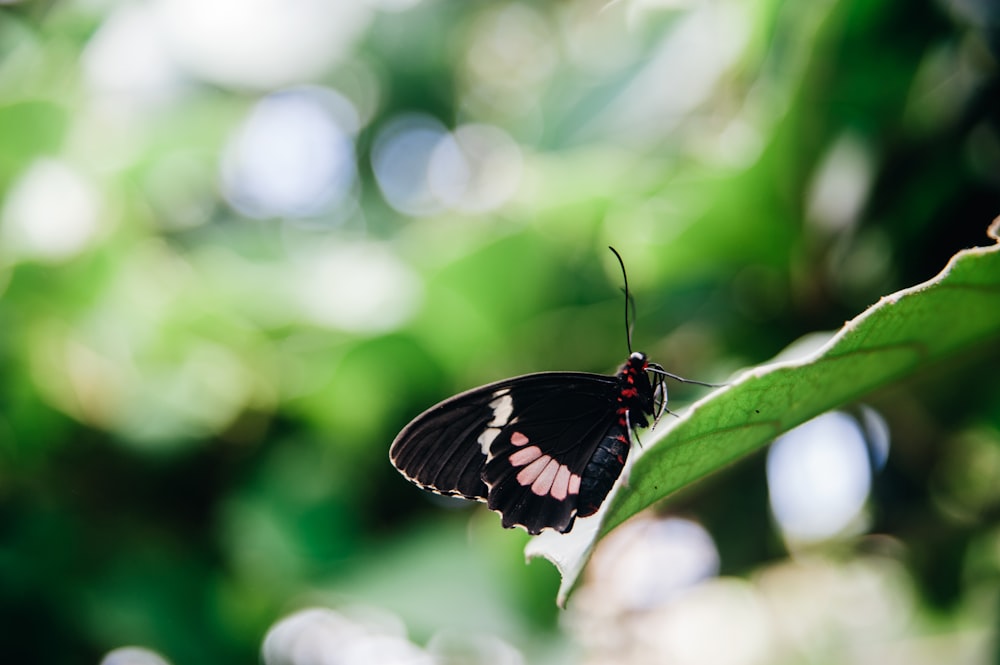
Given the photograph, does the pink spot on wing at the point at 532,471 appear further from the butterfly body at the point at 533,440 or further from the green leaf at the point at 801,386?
the green leaf at the point at 801,386

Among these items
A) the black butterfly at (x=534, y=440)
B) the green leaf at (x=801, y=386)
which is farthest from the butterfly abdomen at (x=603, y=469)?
the green leaf at (x=801, y=386)

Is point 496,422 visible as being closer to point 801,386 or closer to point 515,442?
point 515,442

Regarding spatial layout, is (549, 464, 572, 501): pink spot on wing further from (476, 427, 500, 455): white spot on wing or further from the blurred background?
the blurred background

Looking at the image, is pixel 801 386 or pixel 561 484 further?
pixel 561 484

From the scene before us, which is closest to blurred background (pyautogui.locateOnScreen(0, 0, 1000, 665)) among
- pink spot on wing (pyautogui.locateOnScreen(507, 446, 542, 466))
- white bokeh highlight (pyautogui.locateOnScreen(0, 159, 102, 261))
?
white bokeh highlight (pyautogui.locateOnScreen(0, 159, 102, 261))

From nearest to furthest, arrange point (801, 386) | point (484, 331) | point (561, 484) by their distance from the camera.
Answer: point (801, 386)
point (561, 484)
point (484, 331)

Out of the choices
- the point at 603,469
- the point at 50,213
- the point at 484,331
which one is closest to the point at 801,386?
the point at 603,469

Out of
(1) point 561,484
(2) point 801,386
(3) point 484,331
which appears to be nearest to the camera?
(2) point 801,386

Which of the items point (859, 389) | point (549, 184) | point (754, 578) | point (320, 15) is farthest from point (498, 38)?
point (859, 389)
